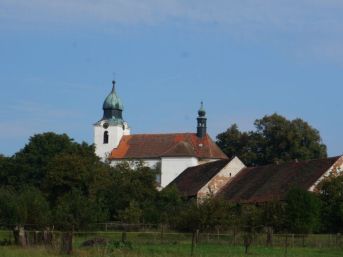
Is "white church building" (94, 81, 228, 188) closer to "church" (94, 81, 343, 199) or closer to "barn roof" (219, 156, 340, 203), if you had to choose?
"church" (94, 81, 343, 199)

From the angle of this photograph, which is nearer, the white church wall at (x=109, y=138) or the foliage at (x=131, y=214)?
the foliage at (x=131, y=214)

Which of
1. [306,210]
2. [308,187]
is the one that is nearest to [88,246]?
[306,210]

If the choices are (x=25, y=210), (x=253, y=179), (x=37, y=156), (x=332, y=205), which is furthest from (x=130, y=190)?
(x=37, y=156)

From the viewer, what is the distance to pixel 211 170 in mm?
70688

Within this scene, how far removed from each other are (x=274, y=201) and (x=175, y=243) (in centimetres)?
1235

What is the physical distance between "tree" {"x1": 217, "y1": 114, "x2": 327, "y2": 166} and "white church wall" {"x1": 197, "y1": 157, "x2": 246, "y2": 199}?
1543 cm

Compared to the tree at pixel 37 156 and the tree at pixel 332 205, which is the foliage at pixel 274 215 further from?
the tree at pixel 37 156

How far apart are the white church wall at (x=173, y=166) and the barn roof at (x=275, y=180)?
2473 cm

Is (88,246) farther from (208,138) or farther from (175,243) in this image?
(208,138)

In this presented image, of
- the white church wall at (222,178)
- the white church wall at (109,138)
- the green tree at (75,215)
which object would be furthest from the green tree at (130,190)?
the white church wall at (109,138)

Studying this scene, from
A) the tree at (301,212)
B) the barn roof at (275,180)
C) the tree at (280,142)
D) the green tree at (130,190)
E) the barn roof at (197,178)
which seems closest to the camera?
the tree at (301,212)

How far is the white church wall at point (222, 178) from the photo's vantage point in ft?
217

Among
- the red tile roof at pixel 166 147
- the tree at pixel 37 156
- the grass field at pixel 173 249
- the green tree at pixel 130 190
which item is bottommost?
the grass field at pixel 173 249

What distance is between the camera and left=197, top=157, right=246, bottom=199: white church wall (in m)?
66.2
